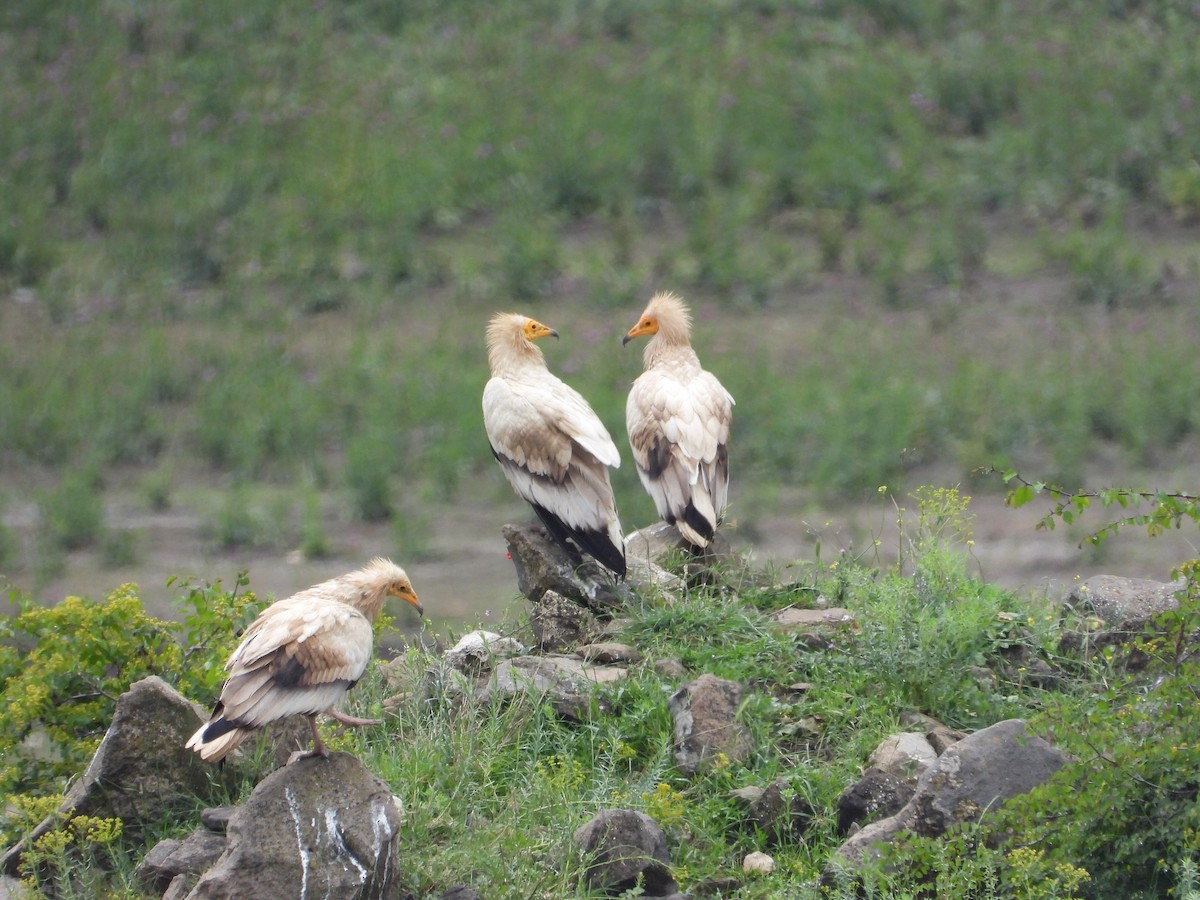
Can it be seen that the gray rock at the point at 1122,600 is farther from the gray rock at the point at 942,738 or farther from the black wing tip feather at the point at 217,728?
the black wing tip feather at the point at 217,728

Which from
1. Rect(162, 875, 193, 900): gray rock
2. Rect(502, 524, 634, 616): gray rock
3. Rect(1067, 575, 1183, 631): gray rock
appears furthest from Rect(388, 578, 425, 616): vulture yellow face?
Rect(1067, 575, 1183, 631): gray rock

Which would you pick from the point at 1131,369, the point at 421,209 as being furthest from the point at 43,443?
the point at 1131,369

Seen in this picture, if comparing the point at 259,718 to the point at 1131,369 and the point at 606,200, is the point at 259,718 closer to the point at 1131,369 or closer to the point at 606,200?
the point at 1131,369

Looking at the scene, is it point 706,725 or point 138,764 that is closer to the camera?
point 138,764

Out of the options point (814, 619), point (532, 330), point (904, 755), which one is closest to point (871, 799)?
point (904, 755)

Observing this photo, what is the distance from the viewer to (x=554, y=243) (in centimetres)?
1759

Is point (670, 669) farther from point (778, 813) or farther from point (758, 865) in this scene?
point (758, 865)

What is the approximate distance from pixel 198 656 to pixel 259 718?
177cm

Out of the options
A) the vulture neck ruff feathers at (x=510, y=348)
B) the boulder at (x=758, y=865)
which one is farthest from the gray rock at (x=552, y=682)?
the vulture neck ruff feathers at (x=510, y=348)

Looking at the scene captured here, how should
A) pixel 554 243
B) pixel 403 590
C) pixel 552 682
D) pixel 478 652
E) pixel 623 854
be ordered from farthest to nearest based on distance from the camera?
pixel 554 243 → pixel 478 652 → pixel 552 682 → pixel 403 590 → pixel 623 854

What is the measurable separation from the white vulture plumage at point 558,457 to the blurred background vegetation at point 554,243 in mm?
5323

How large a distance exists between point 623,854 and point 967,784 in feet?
3.58

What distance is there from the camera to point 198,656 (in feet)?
23.6

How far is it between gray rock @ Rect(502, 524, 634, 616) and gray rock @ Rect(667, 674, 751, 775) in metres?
0.89
